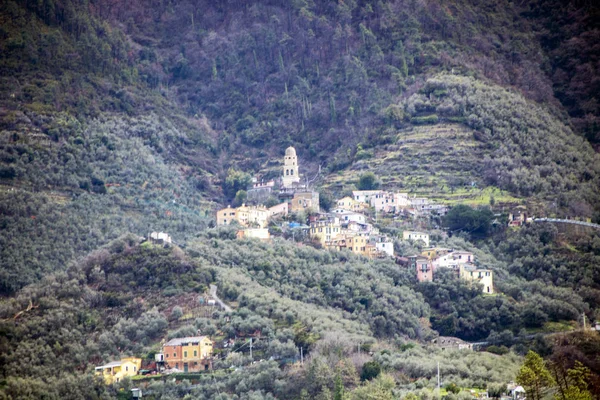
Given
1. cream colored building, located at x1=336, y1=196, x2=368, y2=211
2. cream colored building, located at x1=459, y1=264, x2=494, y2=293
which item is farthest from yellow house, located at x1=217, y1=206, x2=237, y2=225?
cream colored building, located at x1=459, y1=264, x2=494, y2=293

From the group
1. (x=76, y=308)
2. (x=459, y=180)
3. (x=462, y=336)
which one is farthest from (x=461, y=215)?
(x=76, y=308)

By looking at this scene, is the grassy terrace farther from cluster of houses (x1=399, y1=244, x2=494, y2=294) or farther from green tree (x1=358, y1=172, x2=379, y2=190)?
cluster of houses (x1=399, y1=244, x2=494, y2=294)

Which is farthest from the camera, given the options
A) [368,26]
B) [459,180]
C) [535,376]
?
[368,26]

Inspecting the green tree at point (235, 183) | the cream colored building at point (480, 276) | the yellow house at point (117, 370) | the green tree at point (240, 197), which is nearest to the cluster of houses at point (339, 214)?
the green tree at point (240, 197)

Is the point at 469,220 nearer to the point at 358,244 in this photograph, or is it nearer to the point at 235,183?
the point at 358,244

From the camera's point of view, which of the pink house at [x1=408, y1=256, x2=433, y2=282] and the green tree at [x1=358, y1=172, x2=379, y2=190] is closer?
the pink house at [x1=408, y1=256, x2=433, y2=282]

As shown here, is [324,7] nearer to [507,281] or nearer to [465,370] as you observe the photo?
[507,281]

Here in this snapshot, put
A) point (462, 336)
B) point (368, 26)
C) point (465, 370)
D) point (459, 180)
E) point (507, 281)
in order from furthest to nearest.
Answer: point (368, 26) < point (459, 180) < point (507, 281) < point (462, 336) < point (465, 370)
